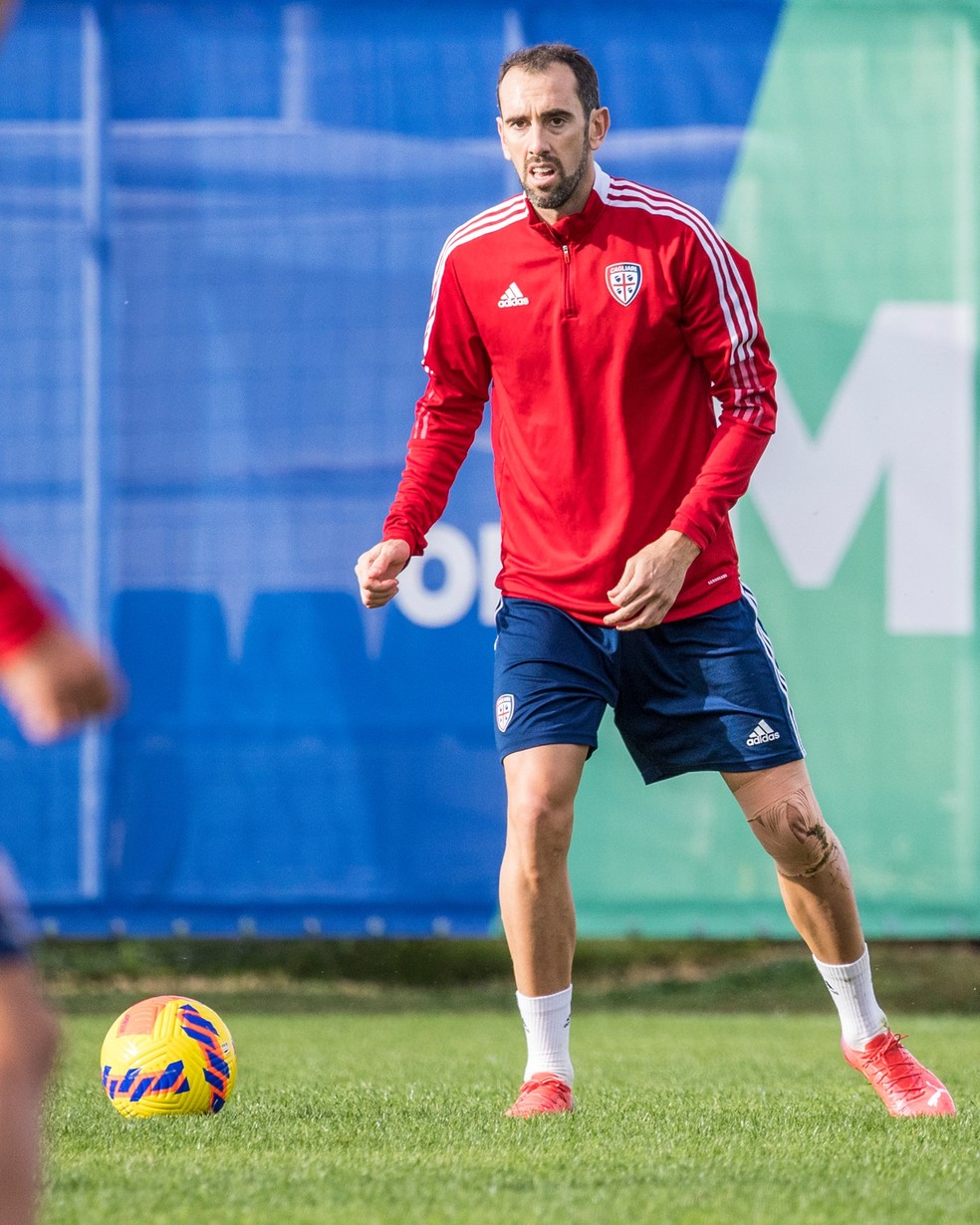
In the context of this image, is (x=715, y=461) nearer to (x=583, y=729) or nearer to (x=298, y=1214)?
(x=583, y=729)

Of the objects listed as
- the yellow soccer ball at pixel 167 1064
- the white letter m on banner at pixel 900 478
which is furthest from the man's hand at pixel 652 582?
the white letter m on banner at pixel 900 478

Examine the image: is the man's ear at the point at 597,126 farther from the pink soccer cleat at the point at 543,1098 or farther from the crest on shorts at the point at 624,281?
the pink soccer cleat at the point at 543,1098

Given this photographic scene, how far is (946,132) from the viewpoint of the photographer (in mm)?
6773

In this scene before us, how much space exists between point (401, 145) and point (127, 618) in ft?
7.34

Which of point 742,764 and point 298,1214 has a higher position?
point 742,764

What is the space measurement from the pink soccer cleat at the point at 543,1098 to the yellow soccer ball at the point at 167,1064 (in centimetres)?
64

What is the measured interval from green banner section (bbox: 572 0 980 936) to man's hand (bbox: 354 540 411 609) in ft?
9.93

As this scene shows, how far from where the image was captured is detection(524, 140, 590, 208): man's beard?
364 centimetres

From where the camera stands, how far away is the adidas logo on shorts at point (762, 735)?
366 cm

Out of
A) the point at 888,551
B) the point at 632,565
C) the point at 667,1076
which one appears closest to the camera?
the point at 632,565

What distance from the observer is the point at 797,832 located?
3.63 metres

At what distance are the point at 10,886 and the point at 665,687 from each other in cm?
211

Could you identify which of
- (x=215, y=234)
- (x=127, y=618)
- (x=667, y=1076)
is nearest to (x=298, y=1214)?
(x=667, y=1076)

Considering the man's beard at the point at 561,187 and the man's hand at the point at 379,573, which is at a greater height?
the man's beard at the point at 561,187
